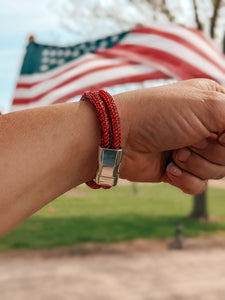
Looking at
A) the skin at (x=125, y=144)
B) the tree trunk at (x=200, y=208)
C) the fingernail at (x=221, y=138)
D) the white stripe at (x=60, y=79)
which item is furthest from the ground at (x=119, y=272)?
the fingernail at (x=221, y=138)

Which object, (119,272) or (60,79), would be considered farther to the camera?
(119,272)

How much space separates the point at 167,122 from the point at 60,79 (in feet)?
17.0

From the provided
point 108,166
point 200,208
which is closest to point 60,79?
point 108,166

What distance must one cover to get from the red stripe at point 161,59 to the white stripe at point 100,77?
6.4 inches

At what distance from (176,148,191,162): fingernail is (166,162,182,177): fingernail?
53mm

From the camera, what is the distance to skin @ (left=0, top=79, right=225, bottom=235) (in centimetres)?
165

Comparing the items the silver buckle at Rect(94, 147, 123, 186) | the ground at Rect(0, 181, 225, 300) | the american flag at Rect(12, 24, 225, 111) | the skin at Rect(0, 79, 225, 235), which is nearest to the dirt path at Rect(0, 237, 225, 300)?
the ground at Rect(0, 181, 225, 300)

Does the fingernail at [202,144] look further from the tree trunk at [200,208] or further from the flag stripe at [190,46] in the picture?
the tree trunk at [200,208]

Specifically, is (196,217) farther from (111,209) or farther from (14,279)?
(14,279)

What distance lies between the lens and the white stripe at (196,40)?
260 inches

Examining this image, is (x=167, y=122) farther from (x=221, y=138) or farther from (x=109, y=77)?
(x=109, y=77)

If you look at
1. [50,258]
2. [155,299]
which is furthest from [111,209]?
[155,299]

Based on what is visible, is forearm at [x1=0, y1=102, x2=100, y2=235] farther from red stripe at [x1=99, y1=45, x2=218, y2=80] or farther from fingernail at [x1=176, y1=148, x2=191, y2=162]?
red stripe at [x1=99, y1=45, x2=218, y2=80]

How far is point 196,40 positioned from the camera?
6668 mm
